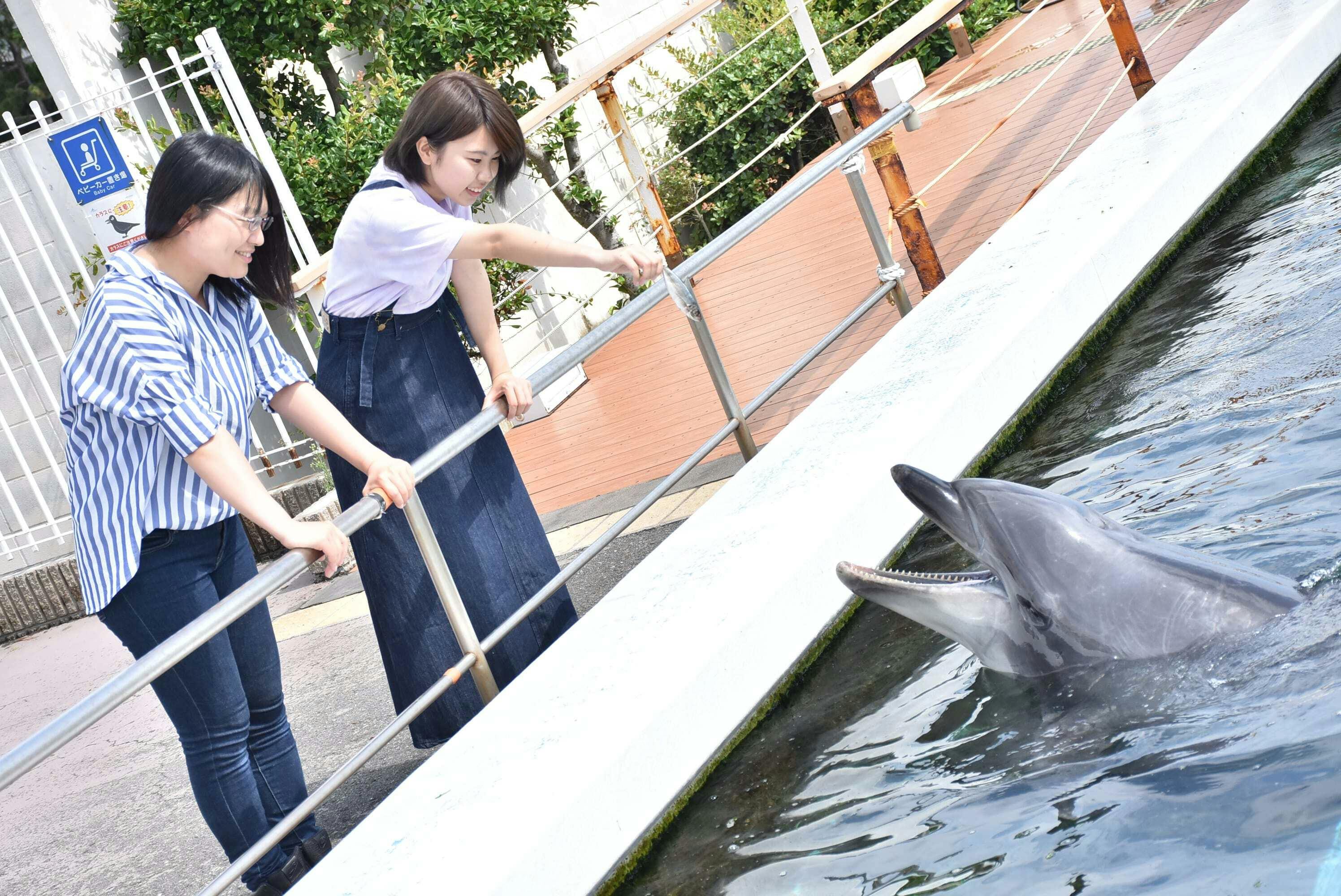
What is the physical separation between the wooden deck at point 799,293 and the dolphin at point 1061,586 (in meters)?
1.87

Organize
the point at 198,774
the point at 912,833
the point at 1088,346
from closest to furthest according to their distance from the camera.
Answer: the point at 912,833 → the point at 198,774 → the point at 1088,346

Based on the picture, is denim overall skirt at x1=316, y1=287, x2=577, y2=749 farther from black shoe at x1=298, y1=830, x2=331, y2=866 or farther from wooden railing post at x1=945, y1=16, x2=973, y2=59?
wooden railing post at x1=945, y1=16, x2=973, y2=59

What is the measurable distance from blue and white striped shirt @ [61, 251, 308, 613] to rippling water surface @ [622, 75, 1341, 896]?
1.27 meters

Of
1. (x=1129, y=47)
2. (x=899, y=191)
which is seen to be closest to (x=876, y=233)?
(x=899, y=191)

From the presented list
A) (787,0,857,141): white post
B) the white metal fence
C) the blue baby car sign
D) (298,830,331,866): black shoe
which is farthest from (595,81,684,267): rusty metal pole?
(298,830,331,866): black shoe

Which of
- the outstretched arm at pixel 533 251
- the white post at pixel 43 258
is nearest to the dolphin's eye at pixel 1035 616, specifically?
the outstretched arm at pixel 533 251

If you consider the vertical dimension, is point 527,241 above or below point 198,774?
above

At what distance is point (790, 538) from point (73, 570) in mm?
5587

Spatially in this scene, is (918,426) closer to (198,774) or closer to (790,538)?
(790,538)

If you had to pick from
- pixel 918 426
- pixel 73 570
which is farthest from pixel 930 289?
pixel 73 570

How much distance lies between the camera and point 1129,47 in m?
7.43

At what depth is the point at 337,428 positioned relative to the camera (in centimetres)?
301

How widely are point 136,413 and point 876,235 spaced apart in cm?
304

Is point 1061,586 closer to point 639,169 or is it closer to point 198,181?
point 198,181
